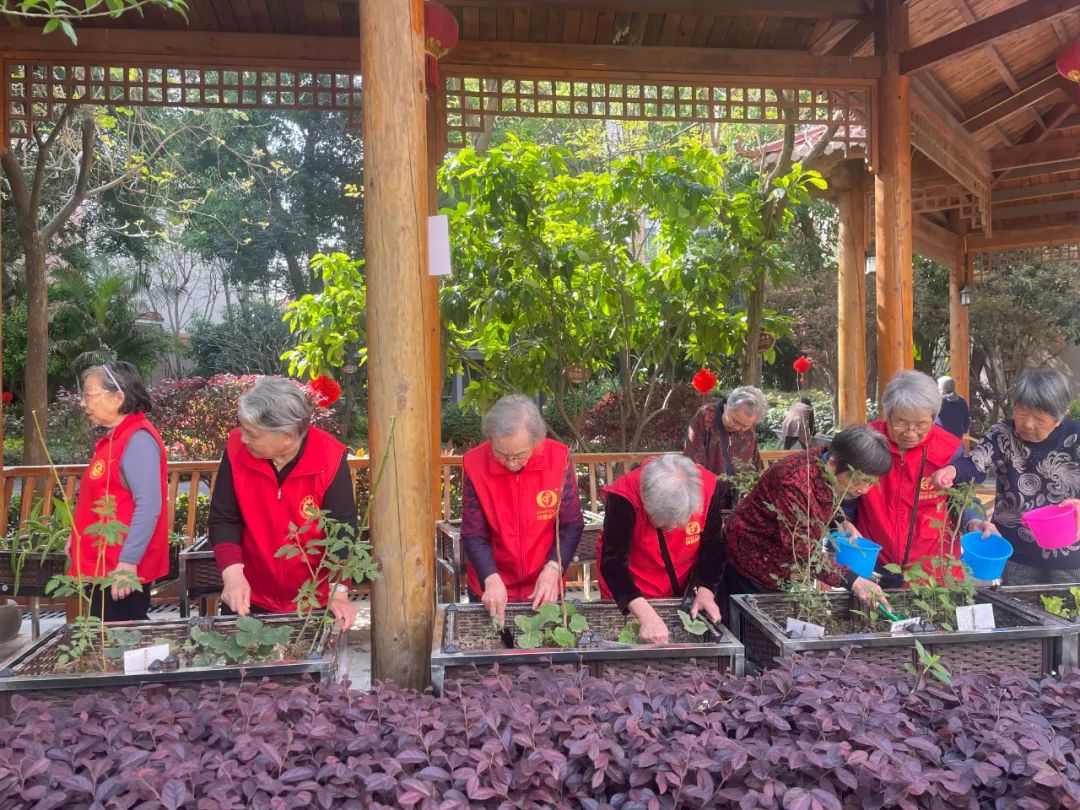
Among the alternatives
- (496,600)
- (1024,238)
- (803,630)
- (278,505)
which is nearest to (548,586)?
(496,600)

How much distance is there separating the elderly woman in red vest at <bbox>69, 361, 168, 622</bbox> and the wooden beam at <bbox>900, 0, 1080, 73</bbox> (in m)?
4.05

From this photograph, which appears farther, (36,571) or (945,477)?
(36,571)

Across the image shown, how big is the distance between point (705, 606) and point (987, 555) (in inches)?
33.8

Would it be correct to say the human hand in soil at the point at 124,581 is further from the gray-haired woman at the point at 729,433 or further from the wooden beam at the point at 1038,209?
the wooden beam at the point at 1038,209

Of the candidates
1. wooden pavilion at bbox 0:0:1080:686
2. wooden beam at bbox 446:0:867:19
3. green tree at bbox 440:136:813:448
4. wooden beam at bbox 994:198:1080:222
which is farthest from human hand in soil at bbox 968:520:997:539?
wooden beam at bbox 994:198:1080:222

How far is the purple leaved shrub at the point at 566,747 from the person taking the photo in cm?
142

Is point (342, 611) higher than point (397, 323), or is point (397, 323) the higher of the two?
point (397, 323)

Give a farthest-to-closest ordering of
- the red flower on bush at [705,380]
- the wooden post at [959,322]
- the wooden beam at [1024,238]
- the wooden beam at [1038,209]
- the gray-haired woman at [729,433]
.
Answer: the wooden post at [959,322] → the wooden beam at [1024,238] → the wooden beam at [1038,209] → the red flower on bush at [705,380] → the gray-haired woman at [729,433]

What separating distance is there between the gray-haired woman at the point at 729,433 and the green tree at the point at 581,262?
72.4 inches

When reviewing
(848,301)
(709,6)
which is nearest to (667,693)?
(709,6)

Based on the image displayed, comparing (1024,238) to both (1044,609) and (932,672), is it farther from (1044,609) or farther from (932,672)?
(932,672)

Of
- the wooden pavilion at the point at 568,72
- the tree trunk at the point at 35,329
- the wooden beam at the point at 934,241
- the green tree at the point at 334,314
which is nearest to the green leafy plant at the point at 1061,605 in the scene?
the wooden pavilion at the point at 568,72

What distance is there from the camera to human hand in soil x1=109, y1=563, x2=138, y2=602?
208 cm

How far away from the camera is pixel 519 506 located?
2.74 meters
